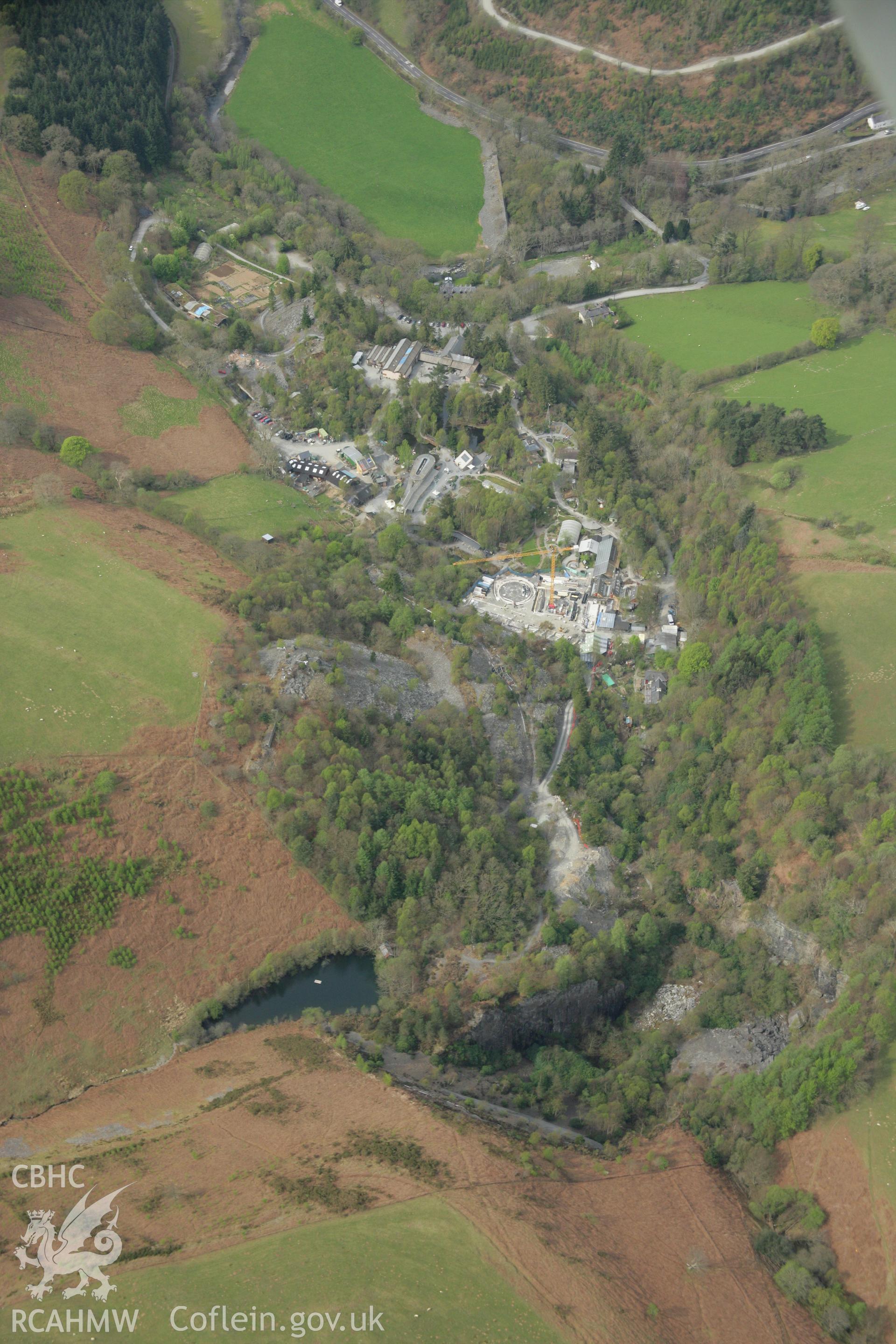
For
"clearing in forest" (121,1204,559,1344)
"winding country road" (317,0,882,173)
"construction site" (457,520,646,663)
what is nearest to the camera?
"clearing in forest" (121,1204,559,1344)

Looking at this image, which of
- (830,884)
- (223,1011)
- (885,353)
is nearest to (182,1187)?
(223,1011)

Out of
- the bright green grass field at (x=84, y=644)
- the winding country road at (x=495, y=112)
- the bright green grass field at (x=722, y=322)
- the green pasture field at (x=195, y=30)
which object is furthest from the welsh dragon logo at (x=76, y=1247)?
the green pasture field at (x=195, y=30)

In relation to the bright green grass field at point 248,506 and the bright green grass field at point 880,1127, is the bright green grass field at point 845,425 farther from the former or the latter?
the bright green grass field at point 880,1127

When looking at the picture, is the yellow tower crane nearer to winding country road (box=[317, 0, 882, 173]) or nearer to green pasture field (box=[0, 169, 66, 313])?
green pasture field (box=[0, 169, 66, 313])

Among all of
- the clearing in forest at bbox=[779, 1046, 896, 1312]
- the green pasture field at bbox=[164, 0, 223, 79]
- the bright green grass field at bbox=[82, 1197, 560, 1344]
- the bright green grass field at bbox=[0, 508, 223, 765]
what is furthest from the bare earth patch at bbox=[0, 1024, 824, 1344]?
the green pasture field at bbox=[164, 0, 223, 79]

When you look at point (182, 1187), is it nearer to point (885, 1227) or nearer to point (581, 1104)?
→ point (581, 1104)

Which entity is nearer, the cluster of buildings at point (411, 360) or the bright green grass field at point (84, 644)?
the bright green grass field at point (84, 644)

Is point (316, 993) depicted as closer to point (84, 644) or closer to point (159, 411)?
point (84, 644)
